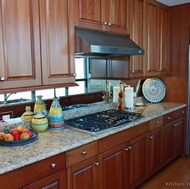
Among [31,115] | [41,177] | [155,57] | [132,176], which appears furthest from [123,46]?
[41,177]

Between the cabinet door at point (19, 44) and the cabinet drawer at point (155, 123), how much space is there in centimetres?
152

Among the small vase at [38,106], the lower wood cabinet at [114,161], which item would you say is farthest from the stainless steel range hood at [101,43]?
the lower wood cabinet at [114,161]

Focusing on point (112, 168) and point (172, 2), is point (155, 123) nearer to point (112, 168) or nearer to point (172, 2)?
point (112, 168)

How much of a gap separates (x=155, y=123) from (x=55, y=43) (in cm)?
163

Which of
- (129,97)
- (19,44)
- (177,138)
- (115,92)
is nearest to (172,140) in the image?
(177,138)

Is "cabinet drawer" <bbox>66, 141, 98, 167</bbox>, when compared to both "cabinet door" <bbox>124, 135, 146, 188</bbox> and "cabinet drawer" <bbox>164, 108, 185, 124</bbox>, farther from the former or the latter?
"cabinet drawer" <bbox>164, 108, 185, 124</bbox>

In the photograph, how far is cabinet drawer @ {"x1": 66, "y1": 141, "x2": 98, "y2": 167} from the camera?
180 cm

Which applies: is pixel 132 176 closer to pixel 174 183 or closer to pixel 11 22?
pixel 174 183

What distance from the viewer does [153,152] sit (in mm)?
2932

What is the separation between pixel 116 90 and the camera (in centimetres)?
318

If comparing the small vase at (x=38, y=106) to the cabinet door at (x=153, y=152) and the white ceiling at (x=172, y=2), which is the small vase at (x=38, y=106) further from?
the white ceiling at (x=172, y=2)

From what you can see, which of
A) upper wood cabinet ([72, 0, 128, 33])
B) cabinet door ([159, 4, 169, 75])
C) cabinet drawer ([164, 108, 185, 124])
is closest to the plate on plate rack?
cabinet door ([159, 4, 169, 75])

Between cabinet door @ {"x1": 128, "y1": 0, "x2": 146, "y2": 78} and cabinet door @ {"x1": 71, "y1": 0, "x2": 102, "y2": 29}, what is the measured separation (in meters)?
0.58

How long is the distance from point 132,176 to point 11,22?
78.0 inches
